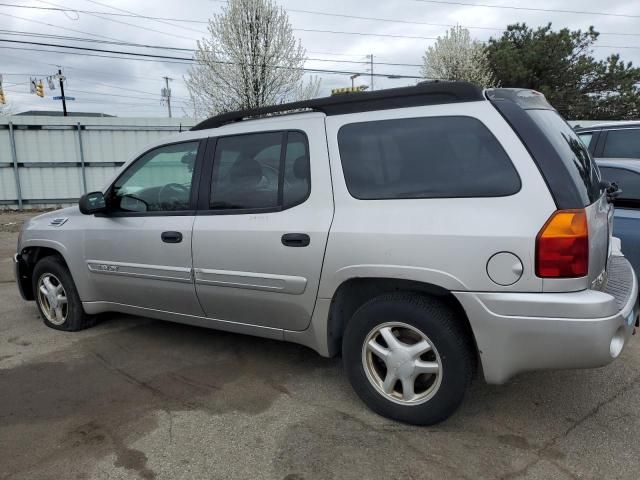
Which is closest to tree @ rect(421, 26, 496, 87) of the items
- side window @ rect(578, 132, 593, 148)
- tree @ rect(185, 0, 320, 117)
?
tree @ rect(185, 0, 320, 117)

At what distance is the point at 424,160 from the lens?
2.76 meters

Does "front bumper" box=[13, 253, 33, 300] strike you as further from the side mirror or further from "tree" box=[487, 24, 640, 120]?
"tree" box=[487, 24, 640, 120]

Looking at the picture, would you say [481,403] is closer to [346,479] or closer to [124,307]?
[346,479]

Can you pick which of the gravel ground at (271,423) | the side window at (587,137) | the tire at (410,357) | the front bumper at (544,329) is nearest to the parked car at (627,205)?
the gravel ground at (271,423)

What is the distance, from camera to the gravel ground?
8.36 feet

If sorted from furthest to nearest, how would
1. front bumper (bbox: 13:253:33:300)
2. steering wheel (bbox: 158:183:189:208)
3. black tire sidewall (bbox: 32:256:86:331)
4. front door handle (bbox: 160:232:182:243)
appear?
1. front bumper (bbox: 13:253:33:300)
2. black tire sidewall (bbox: 32:256:86:331)
3. steering wheel (bbox: 158:183:189:208)
4. front door handle (bbox: 160:232:182:243)

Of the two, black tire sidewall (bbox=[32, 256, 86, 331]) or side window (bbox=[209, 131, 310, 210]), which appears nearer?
side window (bbox=[209, 131, 310, 210])

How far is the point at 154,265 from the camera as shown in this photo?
3801mm

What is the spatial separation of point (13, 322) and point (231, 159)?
10.4 ft

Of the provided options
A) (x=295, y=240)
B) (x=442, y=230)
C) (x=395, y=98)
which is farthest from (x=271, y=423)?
(x=395, y=98)

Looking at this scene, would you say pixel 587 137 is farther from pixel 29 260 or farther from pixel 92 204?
pixel 29 260

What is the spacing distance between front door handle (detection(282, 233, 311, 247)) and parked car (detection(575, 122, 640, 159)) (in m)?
4.54

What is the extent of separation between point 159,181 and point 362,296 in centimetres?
195

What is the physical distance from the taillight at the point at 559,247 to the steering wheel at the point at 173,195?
7.94 ft
